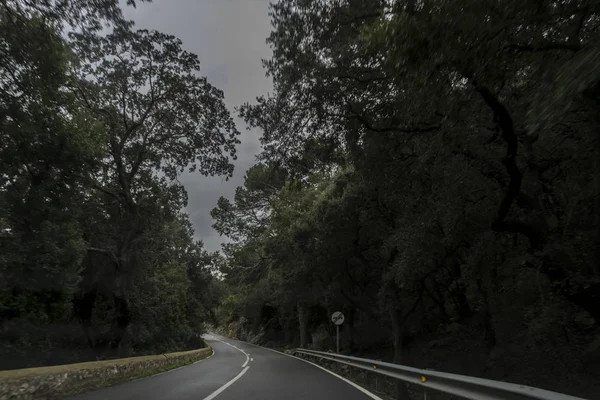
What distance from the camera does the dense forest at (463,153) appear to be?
6070mm

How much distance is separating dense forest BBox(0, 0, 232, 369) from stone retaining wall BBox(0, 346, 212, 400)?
205 inches

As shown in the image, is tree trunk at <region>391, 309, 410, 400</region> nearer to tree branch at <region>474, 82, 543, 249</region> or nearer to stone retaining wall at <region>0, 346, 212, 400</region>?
stone retaining wall at <region>0, 346, 212, 400</region>

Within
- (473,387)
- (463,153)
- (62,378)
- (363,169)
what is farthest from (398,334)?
(473,387)

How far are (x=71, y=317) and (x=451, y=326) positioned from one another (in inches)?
812

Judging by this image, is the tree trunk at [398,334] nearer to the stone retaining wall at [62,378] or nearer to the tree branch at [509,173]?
the stone retaining wall at [62,378]

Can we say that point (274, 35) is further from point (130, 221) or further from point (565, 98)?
point (130, 221)

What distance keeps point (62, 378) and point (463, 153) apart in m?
9.51

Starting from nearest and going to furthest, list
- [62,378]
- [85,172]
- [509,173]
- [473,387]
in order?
[473,387]
[62,378]
[509,173]
[85,172]

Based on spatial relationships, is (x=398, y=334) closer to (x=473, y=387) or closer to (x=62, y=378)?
(x=62, y=378)

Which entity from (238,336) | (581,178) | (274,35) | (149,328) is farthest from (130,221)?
(238,336)

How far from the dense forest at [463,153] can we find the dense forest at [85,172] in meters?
4.69

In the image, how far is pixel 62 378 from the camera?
8672 millimetres

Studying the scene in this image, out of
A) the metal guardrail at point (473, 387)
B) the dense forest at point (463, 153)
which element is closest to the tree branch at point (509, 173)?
the dense forest at point (463, 153)

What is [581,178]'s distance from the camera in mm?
10875
